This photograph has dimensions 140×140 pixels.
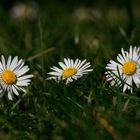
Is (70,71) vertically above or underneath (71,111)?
above

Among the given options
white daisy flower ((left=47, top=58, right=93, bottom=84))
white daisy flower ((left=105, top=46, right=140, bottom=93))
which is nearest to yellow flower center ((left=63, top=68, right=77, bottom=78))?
white daisy flower ((left=47, top=58, right=93, bottom=84))

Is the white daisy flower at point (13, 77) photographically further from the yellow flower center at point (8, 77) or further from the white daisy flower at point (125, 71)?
the white daisy flower at point (125, 71)

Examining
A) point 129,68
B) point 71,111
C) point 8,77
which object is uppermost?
point 129,68

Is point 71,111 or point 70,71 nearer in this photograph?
point 71,111

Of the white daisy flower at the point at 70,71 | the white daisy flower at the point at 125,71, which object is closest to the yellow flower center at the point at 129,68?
the white daisy flower at the point at 125,71

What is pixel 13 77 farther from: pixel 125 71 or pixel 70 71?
pixel 125 71

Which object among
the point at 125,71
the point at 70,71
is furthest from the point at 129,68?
the point at 70,71

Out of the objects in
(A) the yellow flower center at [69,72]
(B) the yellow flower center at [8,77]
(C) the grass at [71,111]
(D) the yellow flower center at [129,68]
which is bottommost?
(C) the grass at [71,111]
